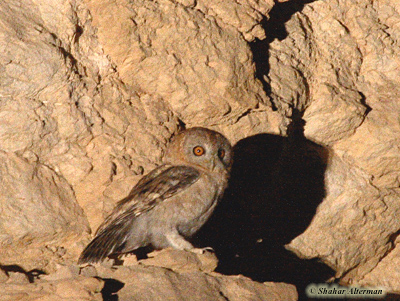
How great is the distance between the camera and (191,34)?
14.0 ft

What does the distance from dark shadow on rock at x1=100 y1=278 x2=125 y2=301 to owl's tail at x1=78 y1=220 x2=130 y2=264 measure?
18.0 inches

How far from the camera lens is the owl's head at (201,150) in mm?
4223

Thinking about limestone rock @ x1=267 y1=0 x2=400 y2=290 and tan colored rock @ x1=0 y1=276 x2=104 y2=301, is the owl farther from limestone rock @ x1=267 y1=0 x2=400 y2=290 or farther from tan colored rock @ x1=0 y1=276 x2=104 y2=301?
limestone rock @ x1=267 y1=0 x2=400 y2=290

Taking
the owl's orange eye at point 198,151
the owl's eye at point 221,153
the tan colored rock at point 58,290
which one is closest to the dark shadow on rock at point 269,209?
the owl's eye at point 221,153

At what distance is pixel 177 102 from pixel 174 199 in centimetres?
79

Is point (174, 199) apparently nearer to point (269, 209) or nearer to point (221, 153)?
point (221, 153)

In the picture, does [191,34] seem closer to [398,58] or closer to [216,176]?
[216,176]

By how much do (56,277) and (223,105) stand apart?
187cm

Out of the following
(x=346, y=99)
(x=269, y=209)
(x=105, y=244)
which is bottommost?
(x=269, y=209)

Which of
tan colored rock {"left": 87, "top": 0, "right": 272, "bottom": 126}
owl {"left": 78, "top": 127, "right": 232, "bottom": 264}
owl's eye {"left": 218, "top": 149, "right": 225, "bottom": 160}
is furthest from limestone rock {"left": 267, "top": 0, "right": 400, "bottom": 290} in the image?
owl {"left": 78, "top": 127, "right": 232, "bottom": 264}

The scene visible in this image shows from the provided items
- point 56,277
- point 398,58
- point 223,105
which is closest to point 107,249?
point 56,277

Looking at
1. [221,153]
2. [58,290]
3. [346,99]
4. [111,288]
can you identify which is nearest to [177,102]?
[221,153]

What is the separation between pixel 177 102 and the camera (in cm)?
440

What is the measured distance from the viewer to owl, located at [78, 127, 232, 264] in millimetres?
3912
